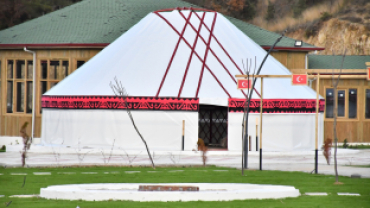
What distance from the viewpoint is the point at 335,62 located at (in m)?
26.1

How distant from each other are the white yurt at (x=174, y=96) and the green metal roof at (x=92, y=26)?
7.64 feet

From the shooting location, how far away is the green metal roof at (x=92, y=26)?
24250 millimetres

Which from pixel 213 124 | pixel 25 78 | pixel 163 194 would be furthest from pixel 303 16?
pixel 163 194

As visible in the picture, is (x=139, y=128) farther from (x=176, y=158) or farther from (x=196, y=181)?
(x=196, y=181)

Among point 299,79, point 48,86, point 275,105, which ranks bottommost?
point 275,105

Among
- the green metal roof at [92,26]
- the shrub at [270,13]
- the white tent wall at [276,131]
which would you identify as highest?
the shrub at [270,13]

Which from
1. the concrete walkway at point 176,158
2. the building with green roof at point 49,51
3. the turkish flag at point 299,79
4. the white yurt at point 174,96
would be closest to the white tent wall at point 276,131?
the white yurt at point 174,96

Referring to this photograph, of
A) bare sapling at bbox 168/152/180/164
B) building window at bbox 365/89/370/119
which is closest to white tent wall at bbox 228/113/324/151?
bare sapling at bbox 168/152/180/164

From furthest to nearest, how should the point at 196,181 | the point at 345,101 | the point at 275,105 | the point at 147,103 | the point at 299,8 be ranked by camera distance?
the point at 299,8, the point at 345,101, the point at 275,105, the point at 147,103, the point at 196,181

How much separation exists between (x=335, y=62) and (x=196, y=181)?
1511cm

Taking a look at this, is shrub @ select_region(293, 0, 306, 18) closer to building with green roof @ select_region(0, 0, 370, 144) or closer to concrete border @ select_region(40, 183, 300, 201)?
building with green roof @ select_region(0, 0, 370, 144)

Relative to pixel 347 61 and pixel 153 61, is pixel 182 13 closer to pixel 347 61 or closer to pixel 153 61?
pixel 153 61

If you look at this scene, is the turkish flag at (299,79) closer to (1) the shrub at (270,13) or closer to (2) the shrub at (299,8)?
(2) the shrub at (299,8)

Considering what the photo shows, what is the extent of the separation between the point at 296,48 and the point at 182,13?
4.84 m
